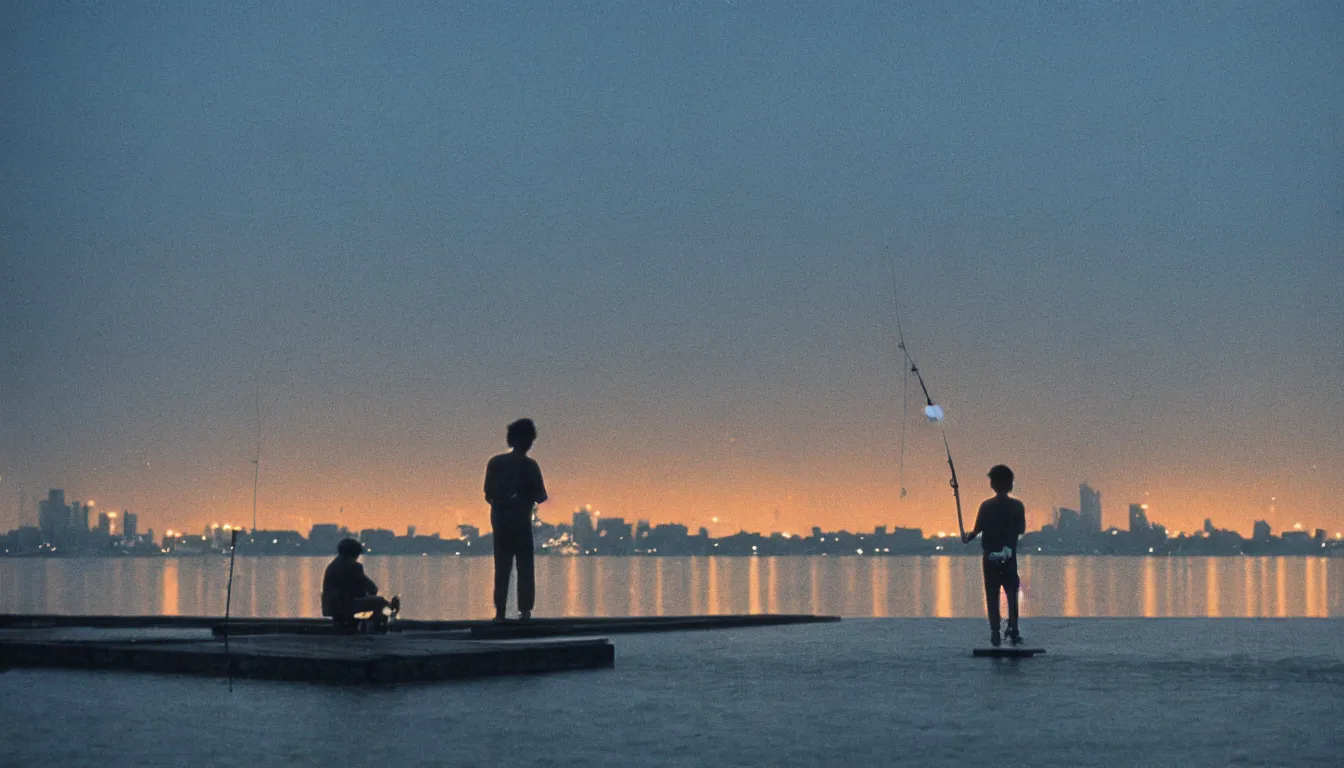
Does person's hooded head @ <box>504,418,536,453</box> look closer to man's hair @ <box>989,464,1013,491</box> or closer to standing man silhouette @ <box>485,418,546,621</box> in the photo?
standing man silhouette @ <box>485,418,546,621</box>

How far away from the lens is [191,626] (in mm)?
20016

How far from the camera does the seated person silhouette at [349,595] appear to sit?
47.9 ft

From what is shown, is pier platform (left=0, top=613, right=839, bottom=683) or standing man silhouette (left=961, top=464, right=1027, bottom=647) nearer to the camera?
pier platform (left=0, top=613, right=839, bottom=683)

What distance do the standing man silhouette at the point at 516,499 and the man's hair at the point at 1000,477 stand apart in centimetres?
514

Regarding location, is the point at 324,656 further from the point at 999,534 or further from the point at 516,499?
the point at 516,499

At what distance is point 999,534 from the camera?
544 inches

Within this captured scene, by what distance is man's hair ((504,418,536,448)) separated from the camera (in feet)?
57.2

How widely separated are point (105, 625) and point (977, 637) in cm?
1029

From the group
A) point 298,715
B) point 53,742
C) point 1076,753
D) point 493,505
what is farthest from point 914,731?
point 493,505

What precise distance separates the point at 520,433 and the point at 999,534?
5597mm

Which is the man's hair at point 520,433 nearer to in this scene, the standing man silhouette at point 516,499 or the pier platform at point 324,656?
the standing man silhouette at point 516,499

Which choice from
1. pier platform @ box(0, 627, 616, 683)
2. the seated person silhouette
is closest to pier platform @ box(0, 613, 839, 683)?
pier platform @ box(0, 627, 616, 683)

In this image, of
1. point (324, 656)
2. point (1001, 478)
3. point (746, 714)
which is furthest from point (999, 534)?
point (324, 656)

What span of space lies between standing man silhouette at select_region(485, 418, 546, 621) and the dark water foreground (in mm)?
3964
